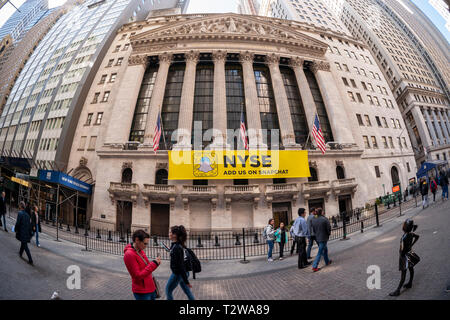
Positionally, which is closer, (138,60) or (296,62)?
(138,60)

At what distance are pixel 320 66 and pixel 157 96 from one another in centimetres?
2283

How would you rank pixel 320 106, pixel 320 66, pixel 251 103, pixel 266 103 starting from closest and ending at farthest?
pixel 251 103 → pixel 266 103 → pixel 320 106 → pixel 320 66

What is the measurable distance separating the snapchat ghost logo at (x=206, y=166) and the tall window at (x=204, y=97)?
4.16 metres

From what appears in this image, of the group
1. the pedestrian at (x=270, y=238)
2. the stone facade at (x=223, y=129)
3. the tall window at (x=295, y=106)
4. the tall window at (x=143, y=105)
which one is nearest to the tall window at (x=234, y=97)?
the stone facade at (x=223, y=129)

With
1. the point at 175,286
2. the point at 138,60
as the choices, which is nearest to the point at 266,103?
the point at 138,60

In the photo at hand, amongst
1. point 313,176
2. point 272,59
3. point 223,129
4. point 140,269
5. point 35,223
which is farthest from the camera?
point 272,59

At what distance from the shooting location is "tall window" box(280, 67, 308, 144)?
2062 centimetres

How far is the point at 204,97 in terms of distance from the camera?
20.8m

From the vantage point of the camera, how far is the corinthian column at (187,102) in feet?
58.0

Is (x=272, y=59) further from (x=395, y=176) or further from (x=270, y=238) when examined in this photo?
(x=395, y=176)

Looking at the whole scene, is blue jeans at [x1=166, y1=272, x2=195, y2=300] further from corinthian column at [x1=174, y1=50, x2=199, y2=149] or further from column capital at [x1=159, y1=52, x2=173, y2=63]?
column capital at [x1=159, y1=52, x2=173, y2=63]

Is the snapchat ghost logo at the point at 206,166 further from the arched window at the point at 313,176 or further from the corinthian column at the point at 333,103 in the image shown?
the corinthian column at the point at 333,103

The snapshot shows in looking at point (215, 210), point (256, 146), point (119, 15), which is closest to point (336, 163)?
point (256, 146)

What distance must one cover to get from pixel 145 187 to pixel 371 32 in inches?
2579
